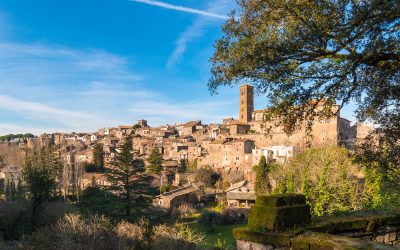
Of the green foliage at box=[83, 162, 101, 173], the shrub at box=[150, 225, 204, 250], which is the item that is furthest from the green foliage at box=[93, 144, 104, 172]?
the shrub at box=[150, 225, 204, 250]

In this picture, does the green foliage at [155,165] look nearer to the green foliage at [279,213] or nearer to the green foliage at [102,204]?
the green foliage at [102,204]

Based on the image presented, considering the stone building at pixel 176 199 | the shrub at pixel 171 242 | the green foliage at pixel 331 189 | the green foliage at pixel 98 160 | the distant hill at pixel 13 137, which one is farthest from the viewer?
the distant hill at pixel 13 137

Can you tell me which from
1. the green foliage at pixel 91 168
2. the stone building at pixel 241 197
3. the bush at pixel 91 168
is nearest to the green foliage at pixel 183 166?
the green foliage at pixel 91 168

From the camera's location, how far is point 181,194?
161ft

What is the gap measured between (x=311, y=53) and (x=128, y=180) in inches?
1012

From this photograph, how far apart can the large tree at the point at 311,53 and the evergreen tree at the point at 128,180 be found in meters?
23.4

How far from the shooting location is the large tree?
6.04 metres

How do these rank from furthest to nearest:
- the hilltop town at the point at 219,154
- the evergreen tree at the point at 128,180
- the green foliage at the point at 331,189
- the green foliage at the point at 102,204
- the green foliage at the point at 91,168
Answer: the green foliage at the point at 91,168
the hilltop town at the point at 219,154
the evergreen tree at the point at 128,180
the green foliage at the point at 102,204
the green foliage at the point at 331,189

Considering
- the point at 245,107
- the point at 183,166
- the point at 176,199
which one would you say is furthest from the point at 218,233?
the point at 245,107

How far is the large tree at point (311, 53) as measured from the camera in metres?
6.04

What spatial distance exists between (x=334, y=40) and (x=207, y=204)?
48.6 meters

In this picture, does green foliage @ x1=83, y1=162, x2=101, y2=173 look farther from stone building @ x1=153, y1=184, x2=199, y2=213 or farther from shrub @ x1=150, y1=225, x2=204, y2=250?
shrub @ x1=150, y1=225, x2=204, y2=250

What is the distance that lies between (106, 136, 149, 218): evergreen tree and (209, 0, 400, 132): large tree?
23.4 meters

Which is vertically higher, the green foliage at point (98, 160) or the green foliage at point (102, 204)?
the green foliage at point (98, 160)
